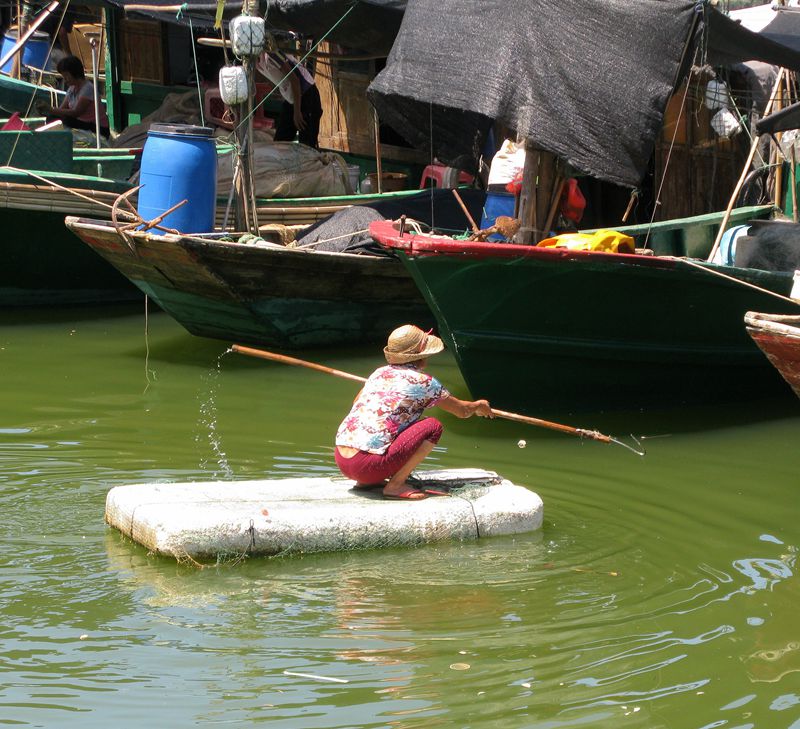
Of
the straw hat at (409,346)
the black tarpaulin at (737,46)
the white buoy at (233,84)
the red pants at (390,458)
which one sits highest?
the black tarpaulin at (737,46)

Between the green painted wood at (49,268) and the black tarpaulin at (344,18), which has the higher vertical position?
the black tarpaulin at (344,18)

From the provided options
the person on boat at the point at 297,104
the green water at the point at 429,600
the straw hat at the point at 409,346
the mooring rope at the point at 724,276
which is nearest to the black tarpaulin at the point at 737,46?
the mooring rope at the point at 724,276

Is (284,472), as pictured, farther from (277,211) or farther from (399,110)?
(277,211)

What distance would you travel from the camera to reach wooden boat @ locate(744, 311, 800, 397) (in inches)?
285

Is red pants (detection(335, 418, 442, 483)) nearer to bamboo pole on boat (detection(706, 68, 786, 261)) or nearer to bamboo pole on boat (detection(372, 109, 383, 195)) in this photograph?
bamboo pole on boat (detection(706, 68, 786, 261))

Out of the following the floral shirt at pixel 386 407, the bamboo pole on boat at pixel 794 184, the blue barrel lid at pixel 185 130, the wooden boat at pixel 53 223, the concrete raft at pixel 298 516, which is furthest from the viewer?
the wooden boat at pixel 53 223

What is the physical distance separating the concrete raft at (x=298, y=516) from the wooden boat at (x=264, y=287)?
378 cm

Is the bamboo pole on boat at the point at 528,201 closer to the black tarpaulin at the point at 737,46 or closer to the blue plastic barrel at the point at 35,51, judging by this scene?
the black tarpaulin at the point at 737,46

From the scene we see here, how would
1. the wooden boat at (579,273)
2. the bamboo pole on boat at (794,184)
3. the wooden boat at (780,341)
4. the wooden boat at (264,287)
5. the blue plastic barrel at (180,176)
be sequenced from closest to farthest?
the wooden boat at (780,341) < the wooden boat at (579,273) < the wooden boat at (264,287) < the blue plastic barrel at (180,176) < the bamboo pole on boat at (794,184)

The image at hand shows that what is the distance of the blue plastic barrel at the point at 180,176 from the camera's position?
10641mm

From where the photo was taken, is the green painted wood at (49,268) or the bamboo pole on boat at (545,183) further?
the green painted wood at (49,268)

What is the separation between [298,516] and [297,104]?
29.1 ft

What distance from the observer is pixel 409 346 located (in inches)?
256

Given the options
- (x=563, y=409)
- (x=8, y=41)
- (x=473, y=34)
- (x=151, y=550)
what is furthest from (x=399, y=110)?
(x=8, y=41)
